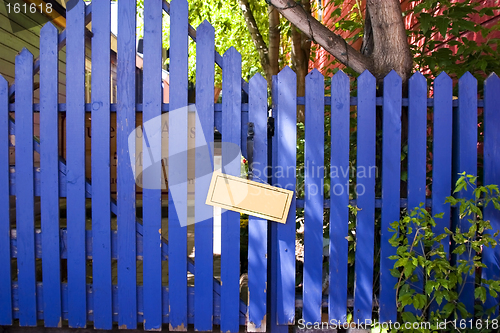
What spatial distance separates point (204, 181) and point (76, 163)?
2.87ft

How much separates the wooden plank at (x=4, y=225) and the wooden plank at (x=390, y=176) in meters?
2.56

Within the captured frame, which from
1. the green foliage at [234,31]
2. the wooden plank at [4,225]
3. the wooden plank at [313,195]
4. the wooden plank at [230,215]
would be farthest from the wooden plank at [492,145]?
the green foliage at [234,31]

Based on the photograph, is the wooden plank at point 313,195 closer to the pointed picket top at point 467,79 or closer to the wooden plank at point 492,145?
the pointed picket top at point 467,79

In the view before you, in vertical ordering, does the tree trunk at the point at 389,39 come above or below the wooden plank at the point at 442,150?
above

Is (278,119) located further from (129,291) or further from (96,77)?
(129,291)

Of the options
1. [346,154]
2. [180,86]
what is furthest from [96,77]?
[346,154]

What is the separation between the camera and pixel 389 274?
2.57m

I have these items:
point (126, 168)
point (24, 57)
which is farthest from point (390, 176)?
point (24, 57)

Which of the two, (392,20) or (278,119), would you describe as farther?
(392,20)

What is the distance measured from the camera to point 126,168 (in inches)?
100

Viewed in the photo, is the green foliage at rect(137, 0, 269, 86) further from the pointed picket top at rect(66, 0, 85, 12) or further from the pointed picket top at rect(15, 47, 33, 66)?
the pointed picket top at rect(15, 47, 33, 66)

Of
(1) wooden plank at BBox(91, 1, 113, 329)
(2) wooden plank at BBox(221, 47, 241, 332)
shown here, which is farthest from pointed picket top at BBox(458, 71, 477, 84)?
(1) wooden plank at BBox(91, 1, 113, 329)

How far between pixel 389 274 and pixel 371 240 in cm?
26

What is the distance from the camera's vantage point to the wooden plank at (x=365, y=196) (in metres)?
2.50
